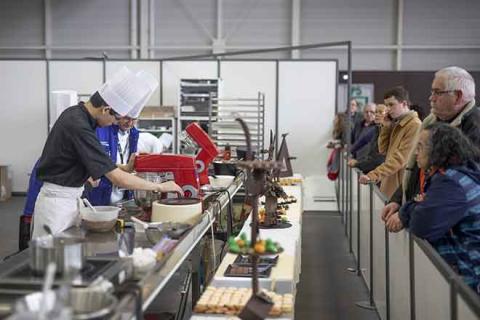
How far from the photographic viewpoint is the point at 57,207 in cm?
260

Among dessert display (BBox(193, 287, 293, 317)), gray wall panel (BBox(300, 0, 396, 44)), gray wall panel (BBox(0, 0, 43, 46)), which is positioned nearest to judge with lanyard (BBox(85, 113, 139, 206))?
dessert display (BBox(193, 287, 293, 317))

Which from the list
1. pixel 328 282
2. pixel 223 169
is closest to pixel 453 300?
pixel 223 169

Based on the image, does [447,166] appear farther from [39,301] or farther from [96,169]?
[39,301]

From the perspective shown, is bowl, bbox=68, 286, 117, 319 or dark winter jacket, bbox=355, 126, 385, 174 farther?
dark winter jacket, bbox=355, 126, 385, 174

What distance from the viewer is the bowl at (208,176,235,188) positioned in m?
3.78

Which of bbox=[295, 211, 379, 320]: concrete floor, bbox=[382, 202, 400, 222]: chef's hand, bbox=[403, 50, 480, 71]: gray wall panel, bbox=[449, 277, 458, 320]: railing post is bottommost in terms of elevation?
bbox=[295, 211, 379, 320]: concrete floor

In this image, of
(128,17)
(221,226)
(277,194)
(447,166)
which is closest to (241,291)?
(447,166)

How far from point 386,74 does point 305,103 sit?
237 centimetres

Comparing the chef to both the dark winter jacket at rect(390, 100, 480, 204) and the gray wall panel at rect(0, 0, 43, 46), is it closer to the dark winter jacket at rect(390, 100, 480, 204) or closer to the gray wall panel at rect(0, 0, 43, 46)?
the dark winter jacket at rect(390, 100, 480, 204)

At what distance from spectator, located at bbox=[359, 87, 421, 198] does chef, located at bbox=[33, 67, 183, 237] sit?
2.06 meters

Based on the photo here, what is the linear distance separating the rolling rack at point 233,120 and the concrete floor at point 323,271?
4.18 ft

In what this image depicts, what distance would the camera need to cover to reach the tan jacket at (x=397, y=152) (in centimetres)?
425

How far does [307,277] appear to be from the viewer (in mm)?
4887

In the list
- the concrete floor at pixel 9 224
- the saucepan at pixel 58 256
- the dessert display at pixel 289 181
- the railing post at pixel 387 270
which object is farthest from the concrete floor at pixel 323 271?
the saucepan at pixel 58 256
